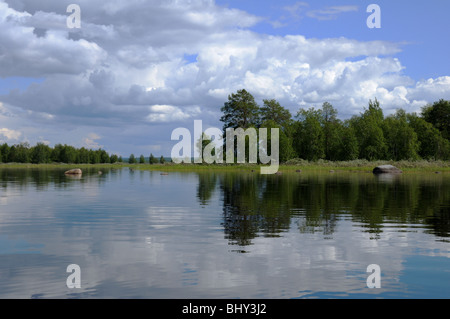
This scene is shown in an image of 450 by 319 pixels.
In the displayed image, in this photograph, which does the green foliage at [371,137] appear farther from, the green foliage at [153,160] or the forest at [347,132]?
the green foliage at [153,160]

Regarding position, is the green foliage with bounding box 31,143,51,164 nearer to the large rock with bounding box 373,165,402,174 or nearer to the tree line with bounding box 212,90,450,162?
the tree line with bounding box 212,90,450,162

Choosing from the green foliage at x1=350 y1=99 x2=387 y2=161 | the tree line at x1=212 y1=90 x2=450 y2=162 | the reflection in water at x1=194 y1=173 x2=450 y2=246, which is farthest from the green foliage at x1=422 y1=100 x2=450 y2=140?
the reflection in water at x1=194 y1=173 x2=450 y2=246

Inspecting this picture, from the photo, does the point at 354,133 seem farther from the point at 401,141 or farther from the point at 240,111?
the point at 240,111

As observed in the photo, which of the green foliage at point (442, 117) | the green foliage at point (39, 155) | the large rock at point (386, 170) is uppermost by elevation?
the green foliage at point (442, 117)

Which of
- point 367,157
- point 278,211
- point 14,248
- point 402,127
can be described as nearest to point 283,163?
point 367,157

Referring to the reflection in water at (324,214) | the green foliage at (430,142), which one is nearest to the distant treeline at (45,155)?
the green foliage at (430,142)

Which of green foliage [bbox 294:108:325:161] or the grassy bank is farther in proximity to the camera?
green foliage [bbox 294:108:325:161]

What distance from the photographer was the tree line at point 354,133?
101750 mm

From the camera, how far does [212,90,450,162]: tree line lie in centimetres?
10175

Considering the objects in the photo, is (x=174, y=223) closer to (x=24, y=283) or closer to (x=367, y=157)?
(x=24, y=283)

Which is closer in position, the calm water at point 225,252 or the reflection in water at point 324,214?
the calm water at point 225,252
